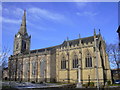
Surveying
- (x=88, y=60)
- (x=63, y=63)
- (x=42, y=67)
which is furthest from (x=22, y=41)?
(x=88, y=60)

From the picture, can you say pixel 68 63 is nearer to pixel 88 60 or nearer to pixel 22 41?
pixel 88 60

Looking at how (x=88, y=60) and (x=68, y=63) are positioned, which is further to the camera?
(x=68, y=63)

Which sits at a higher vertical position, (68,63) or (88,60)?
(88,60)

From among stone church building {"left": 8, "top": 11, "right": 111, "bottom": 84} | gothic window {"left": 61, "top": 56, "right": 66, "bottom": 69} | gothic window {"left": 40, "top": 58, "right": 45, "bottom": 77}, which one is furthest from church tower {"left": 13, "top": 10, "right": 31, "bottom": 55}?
gothic window {"left": 61, "top": 56, "right": 66, "bottom": 69}

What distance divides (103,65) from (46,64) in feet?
62.2

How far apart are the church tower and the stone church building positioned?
7049mm

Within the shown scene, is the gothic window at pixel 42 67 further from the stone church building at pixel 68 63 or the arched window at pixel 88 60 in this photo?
the arched window at pixel 88 60

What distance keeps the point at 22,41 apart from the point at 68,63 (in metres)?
30.4

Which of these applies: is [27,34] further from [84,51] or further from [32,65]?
[84,51]

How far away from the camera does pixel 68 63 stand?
46.7m

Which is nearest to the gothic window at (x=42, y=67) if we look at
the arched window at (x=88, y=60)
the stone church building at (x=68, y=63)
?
the stone church building at (x=68, y=63)

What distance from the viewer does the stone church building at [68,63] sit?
138ft

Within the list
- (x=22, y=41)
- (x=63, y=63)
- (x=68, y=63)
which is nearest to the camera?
(x=68, y=63)

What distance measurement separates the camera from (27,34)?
235ft
